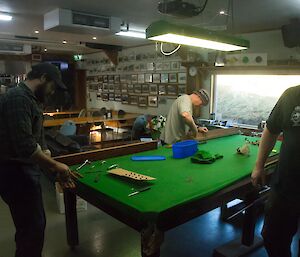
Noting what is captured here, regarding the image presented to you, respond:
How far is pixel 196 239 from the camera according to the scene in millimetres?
2994

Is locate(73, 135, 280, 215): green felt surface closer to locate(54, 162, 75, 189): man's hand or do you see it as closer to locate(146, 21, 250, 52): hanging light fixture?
locate(54, 162, 75, 189): man's hand

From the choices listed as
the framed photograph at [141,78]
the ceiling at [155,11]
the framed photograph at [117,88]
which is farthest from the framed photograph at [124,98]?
the ceiling at [155,11]

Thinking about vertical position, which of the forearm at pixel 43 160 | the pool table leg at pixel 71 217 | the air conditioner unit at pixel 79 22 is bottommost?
the pool table leg at pixel 71 217

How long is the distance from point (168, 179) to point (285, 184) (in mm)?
812

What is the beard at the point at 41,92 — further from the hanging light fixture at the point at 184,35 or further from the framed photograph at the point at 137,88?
the framed photograph at the point at 137,88

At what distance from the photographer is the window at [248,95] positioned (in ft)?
17.0

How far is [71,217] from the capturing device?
2.73 metres

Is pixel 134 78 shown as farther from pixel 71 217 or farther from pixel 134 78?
pixel 71 217

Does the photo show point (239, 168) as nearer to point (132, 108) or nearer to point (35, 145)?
point (35, 145)

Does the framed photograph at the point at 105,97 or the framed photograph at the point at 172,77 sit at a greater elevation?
the framed photograph at the point at 172,77

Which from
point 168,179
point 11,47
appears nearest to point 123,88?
point 11,47

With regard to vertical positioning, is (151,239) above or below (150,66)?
below

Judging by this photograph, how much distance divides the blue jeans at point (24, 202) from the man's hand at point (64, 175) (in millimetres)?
190

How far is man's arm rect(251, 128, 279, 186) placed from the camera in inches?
75.1
